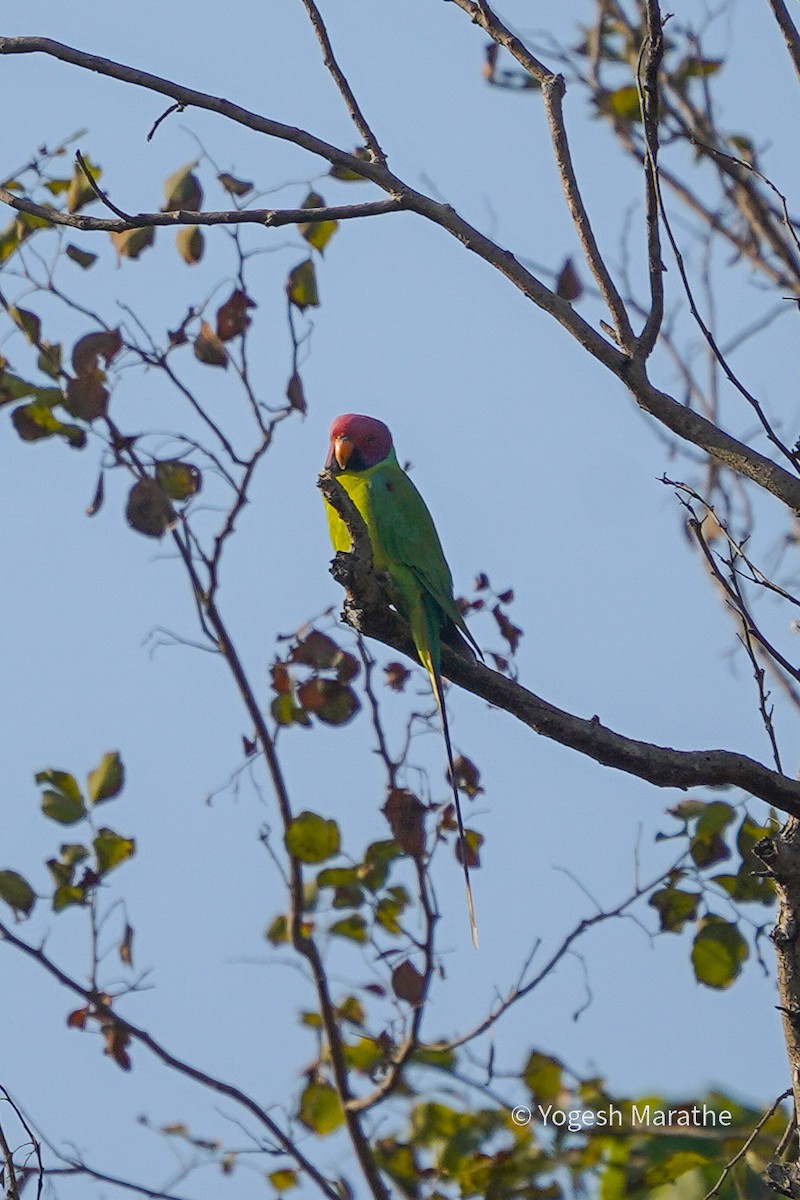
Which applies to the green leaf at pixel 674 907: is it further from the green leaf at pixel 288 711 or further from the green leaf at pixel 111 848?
the green leaf at pixel 111 848

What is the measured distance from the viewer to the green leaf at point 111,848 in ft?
12.9

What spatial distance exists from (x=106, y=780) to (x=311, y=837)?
1.92 ft

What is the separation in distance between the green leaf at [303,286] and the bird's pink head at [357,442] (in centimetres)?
58

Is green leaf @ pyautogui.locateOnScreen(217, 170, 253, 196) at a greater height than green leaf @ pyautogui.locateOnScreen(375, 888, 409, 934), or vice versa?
green leaf @ pyautogui.locateOnScreen(217, 170, 253, 196)

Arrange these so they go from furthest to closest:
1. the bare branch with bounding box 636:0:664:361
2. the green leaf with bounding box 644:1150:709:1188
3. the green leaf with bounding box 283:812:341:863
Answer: the green leaf with bounding box 283:812:341:863
the green leaf with bounding box 644:1150:709:1188
the bare branch with bounding box 636:0:664:361

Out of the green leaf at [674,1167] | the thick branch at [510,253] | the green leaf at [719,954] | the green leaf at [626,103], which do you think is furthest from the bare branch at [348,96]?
the green leaf at [626,103]

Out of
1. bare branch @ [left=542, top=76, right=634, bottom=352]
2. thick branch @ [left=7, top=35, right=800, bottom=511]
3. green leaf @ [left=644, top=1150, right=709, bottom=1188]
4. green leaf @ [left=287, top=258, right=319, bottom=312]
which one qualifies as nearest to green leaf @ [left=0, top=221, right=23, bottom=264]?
green leaf @ [left=287, top=258, right=319, bottom=312]

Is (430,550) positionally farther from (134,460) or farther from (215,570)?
(134,460)

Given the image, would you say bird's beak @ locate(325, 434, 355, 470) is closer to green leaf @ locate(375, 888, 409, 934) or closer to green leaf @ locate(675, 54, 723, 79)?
green leaf @ locate(375, 888, 409, 934)

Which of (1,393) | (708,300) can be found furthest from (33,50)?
(708,300)

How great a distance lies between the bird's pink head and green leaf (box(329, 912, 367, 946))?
58.5 inches

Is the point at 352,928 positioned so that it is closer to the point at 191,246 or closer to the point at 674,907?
the point at 674,907

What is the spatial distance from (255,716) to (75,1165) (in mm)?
1295

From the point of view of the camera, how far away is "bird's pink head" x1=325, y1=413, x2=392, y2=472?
4.84 meters
